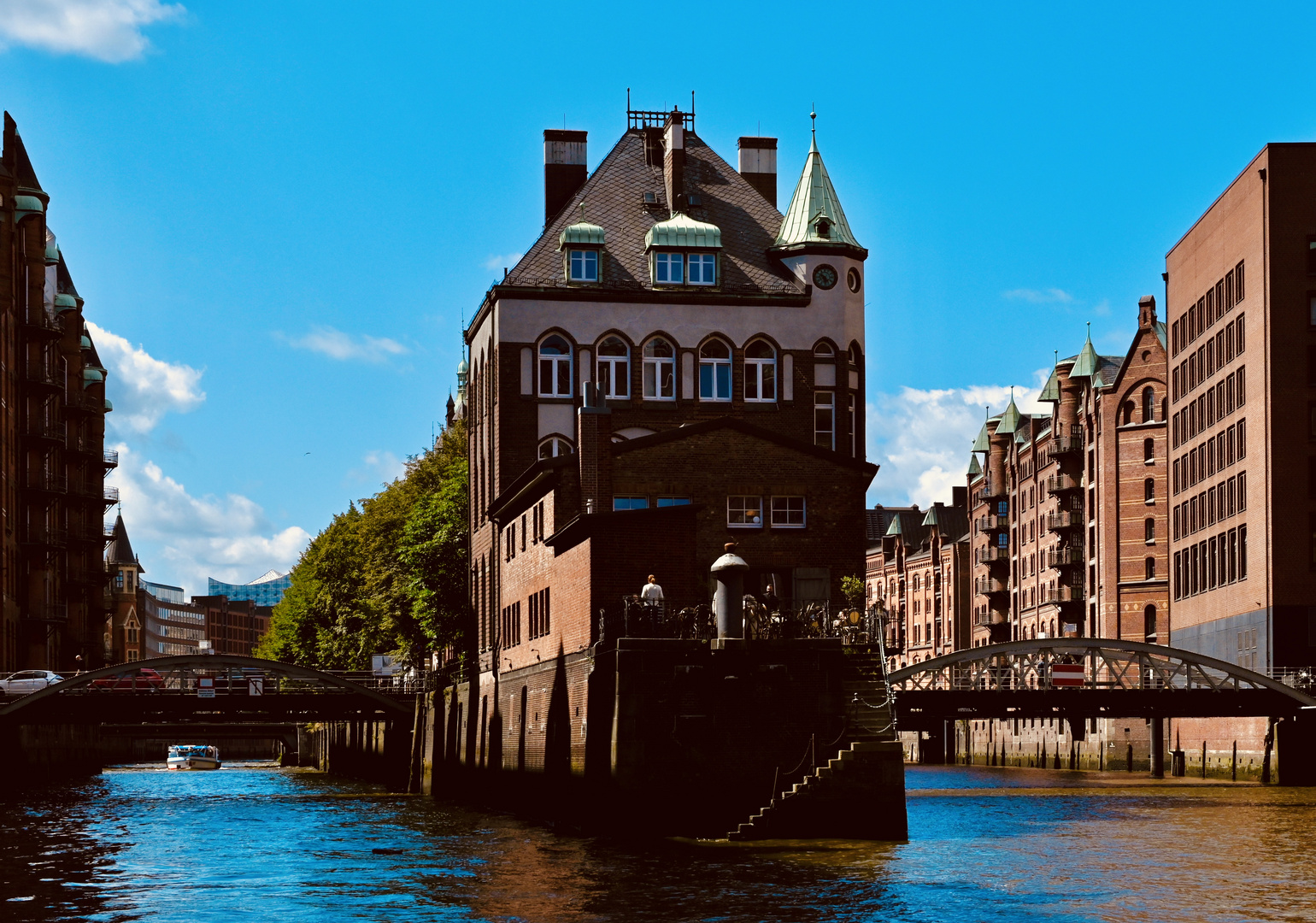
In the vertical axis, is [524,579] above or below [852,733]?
above

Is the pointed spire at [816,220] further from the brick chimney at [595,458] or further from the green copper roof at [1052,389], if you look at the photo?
the green copper roof at [1052,389]

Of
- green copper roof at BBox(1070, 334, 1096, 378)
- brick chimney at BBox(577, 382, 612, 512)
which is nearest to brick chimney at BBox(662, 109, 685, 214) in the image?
brick chimney at BBox(577, 382, 612, 512)

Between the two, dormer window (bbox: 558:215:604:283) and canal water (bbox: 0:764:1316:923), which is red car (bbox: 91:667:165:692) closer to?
canal water (bbox: 0:764:1316:923)

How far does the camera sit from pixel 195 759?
15175 cm

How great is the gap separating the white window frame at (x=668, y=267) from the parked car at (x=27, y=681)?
92.1 feet

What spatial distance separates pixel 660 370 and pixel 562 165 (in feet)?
41.9

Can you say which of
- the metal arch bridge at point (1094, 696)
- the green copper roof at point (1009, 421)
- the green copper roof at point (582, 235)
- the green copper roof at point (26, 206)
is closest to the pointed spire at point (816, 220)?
the green copper roof at point (582, 235)

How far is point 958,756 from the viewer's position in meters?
163

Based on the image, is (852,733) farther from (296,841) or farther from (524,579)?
(524,579)

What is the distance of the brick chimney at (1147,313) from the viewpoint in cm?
12069

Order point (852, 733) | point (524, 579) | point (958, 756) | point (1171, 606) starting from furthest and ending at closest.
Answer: point (958, 756) → point (1171, 606) → point (524, 579) → point (852, 733)

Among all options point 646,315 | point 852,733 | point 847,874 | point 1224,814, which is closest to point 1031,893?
point 847,874

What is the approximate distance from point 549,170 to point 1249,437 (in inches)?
1314

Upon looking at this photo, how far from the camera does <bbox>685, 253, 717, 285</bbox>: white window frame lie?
7700cm
